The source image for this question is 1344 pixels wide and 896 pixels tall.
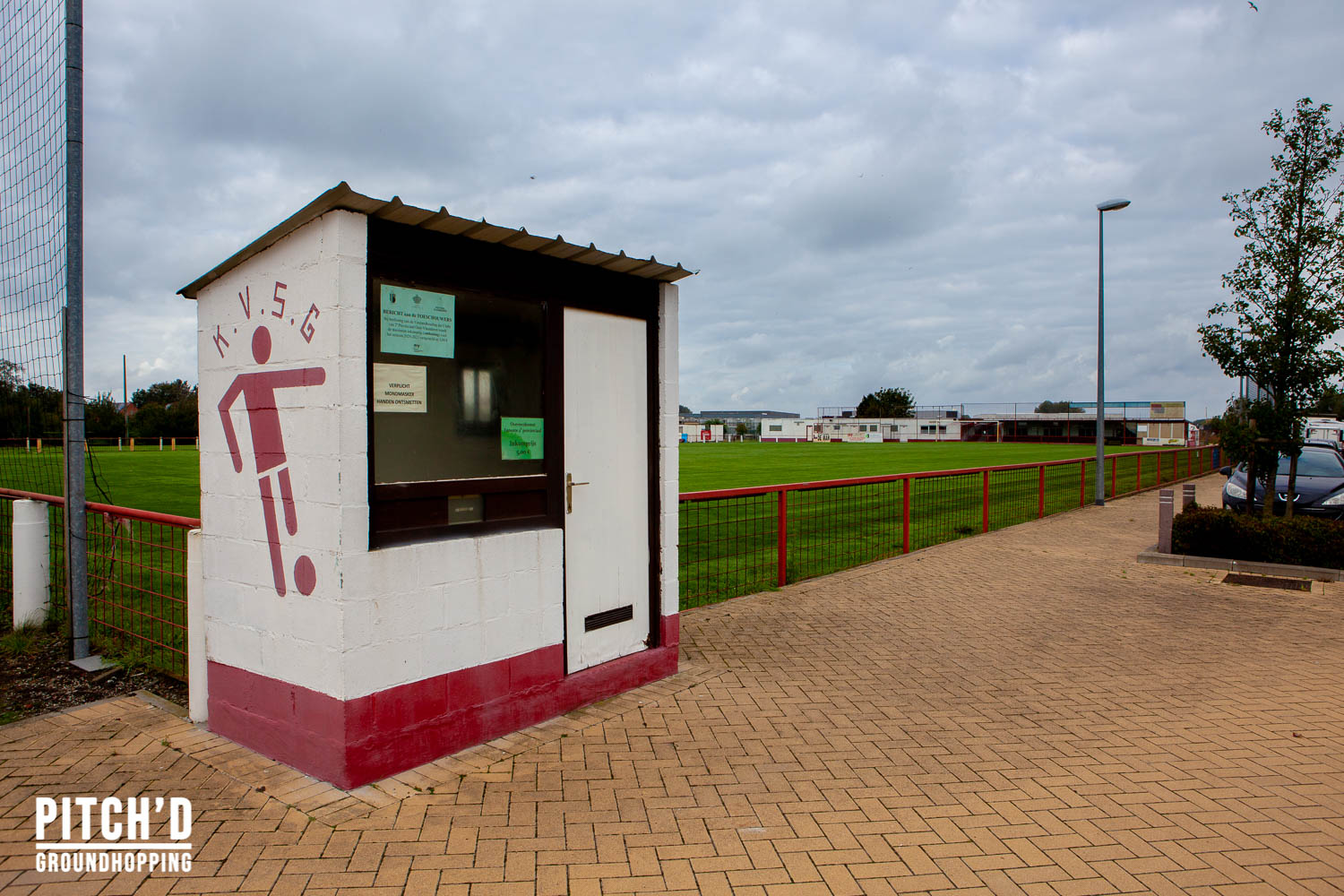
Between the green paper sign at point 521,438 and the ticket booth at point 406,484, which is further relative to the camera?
the green paper sign at point 521,438

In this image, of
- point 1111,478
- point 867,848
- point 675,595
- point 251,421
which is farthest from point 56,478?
point 1111,478

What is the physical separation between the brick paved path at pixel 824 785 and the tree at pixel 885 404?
13223 cm

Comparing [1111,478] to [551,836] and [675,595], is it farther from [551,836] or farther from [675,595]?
[551,836]

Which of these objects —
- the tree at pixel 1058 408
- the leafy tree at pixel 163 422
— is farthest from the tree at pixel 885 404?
the leafy tree at pixel 163 422

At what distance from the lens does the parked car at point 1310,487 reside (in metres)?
11.6

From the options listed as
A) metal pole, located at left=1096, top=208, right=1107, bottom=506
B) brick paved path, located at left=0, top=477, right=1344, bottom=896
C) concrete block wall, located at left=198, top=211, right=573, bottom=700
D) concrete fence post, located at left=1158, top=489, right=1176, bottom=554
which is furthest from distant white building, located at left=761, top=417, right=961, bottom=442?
concrete block wall, located at left=198, top=211, right=573, bottom=700

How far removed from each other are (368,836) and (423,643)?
96 cm

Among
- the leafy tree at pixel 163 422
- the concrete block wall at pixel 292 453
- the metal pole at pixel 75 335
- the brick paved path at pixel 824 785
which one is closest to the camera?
the brick paved path at pixel 824 785

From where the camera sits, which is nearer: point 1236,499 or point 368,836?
point 368,836

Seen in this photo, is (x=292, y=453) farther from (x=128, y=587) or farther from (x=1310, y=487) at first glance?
(x=1310, y=487)

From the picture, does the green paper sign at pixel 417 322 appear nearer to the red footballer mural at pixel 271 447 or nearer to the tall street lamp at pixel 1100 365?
the red footballer mural at pixel 271 447

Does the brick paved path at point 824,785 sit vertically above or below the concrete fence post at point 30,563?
below

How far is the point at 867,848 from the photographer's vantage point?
10.7ft

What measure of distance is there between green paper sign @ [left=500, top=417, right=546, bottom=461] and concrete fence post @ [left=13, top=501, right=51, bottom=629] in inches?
186
